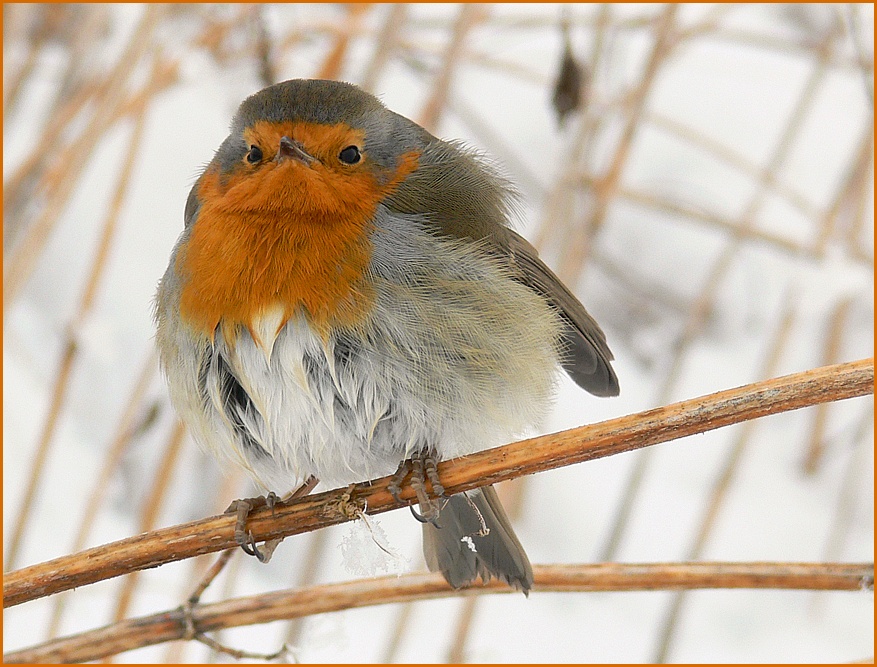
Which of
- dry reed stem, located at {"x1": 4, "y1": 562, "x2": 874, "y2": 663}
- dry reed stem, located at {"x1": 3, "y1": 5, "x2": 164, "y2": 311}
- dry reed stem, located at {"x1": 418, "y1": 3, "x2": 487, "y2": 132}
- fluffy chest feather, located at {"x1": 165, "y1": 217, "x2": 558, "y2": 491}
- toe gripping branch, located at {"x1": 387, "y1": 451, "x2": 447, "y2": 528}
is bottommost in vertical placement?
dry reed stem, located at {"x1": 4, "y1": 562, "x2": 874, "y2": 663}

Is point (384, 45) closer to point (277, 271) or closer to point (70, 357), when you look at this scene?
point (277, 271)

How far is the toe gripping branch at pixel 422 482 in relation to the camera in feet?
5.09

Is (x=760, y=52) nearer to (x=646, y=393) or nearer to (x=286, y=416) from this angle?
(x=646, y=393)

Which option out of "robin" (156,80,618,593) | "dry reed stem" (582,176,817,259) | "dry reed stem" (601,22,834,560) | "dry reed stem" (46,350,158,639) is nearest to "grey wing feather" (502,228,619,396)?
"robin" (156,80,618,593)

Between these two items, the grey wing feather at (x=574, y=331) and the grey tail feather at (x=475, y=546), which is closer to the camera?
the grey tail feather at (x=475, y=546)

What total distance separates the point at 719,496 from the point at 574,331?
1013mm

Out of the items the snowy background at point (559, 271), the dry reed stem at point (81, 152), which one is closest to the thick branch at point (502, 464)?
the snowy background at point (559, 271)

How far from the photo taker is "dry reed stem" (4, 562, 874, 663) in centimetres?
154

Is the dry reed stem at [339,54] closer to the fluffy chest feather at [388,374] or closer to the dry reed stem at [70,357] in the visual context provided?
the dry reed stem at [70,357]

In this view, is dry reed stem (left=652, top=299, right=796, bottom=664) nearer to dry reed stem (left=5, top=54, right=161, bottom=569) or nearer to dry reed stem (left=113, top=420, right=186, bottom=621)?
dry reed stem (left=113, top=420, right=186, bottom=621)

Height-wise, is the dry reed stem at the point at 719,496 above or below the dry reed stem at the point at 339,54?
below

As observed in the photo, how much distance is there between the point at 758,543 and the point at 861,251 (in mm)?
1141

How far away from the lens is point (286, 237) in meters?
1.62

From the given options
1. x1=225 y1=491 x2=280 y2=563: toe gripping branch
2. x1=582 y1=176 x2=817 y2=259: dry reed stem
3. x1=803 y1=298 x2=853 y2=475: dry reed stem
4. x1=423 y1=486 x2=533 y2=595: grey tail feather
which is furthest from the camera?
x1=803 y1=298 x2=853 y2=475: dry reed stem
